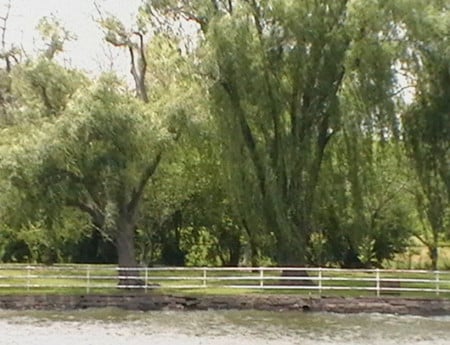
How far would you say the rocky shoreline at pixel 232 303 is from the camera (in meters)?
23.5

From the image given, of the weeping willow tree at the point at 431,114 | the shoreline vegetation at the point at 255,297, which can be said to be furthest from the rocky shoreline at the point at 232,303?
the weeping willow tree at the point at 431,114

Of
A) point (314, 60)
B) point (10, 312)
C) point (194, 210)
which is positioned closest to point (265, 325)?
point (10, 312)

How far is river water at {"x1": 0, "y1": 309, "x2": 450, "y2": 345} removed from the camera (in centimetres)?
1770

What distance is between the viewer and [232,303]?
24125 millimetres

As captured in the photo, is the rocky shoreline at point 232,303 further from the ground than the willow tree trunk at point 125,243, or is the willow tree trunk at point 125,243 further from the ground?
the willow tree trunk at point 125,243

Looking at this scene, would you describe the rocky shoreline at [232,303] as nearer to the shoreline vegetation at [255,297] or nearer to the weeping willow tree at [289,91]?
the shoreline vegetation at [255,297]

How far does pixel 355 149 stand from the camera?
26094 millimetres

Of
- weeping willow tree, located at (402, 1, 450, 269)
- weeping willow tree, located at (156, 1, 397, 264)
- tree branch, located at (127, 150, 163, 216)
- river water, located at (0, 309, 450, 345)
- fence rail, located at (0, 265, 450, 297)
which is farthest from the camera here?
tree branch, located at (127, 150, 163, 216)

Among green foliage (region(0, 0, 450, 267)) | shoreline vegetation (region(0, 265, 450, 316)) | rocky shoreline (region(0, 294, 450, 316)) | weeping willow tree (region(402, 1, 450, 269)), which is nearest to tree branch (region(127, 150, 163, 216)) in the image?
green foliage (region(0, 0, 450, 267))

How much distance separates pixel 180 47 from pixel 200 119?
2.37m

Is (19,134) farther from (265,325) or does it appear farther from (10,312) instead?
(265,325)

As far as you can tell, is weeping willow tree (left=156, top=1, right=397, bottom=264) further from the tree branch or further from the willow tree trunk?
the willow tree trunk

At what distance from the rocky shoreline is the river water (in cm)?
56

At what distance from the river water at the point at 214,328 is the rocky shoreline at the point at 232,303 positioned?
56 centimetres
